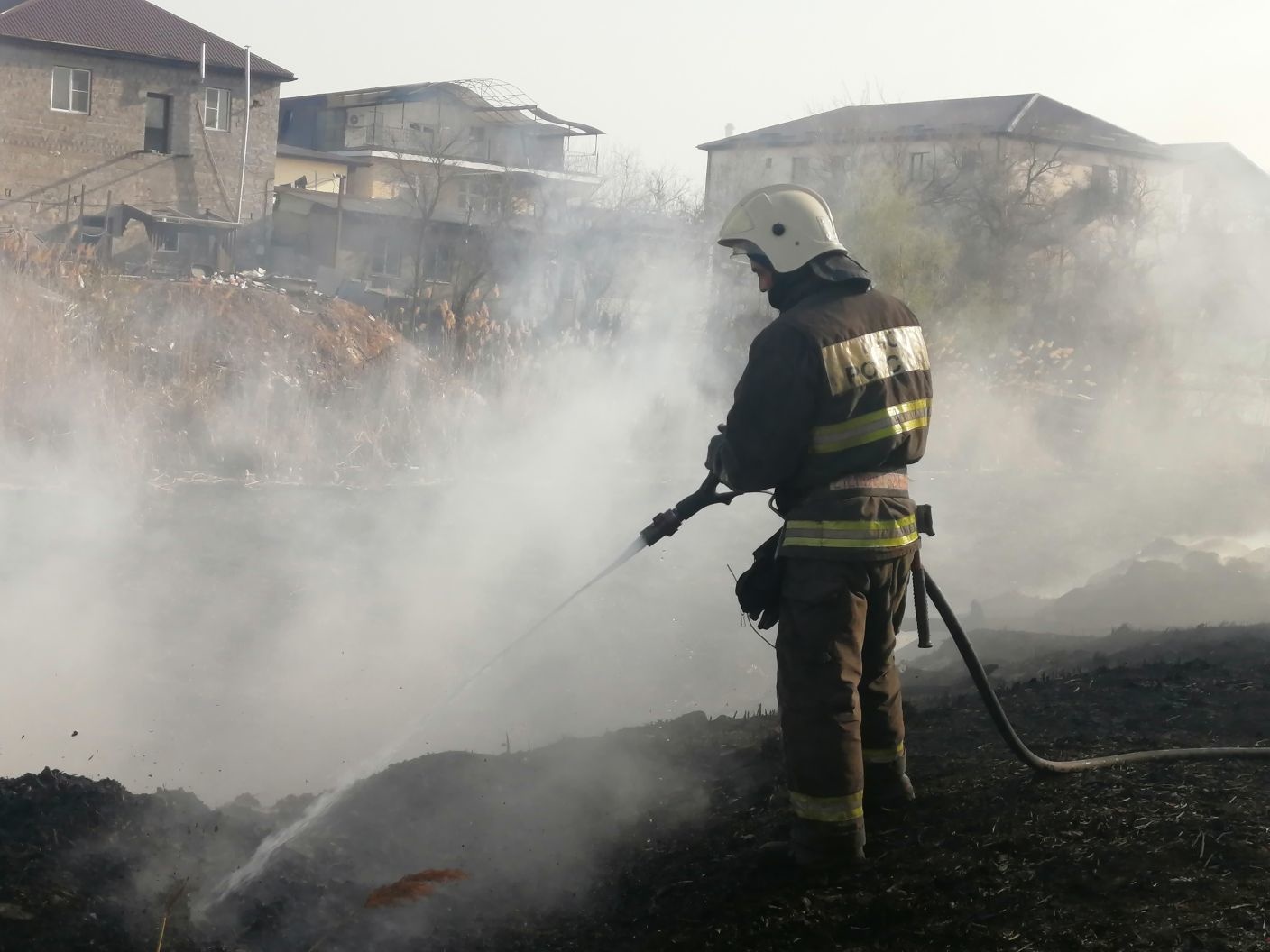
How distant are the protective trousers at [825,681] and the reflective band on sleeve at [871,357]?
56 cm

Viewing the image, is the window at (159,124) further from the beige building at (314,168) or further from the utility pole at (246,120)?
the beige building at (314,168)

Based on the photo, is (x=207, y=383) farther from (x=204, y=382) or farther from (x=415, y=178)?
(x=415, y=178)

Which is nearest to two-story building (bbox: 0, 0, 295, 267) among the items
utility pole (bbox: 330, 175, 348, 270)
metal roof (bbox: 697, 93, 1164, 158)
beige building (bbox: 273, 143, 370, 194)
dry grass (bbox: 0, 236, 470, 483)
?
utility pole (bbox: 330, 175, 348, 270)

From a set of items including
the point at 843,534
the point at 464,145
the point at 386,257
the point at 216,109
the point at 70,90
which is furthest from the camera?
the point at 464,145

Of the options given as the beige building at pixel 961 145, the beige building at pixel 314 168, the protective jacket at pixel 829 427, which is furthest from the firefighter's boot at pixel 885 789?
the beige building at pixel 314 168

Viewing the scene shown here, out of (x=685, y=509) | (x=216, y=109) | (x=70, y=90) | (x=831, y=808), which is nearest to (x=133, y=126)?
(x=70, y=90)

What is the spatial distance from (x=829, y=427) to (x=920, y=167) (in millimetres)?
27089

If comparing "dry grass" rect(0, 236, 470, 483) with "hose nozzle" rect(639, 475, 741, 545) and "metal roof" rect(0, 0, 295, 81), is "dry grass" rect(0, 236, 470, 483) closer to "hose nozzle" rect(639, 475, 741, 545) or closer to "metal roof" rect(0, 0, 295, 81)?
"hose nozzle" rect(639, 475, 741, 545)

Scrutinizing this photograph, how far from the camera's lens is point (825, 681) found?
3.67m

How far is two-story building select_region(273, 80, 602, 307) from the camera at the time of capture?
Answer: 25219 mm

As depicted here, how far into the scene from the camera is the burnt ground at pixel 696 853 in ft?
10.5

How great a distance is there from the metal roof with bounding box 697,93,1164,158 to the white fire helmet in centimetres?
2653

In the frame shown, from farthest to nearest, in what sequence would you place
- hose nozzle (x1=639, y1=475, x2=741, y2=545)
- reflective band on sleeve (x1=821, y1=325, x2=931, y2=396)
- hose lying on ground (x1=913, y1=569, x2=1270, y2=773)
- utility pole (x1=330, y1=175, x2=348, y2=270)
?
1. utility pole (x1=330, y1=175, x2=348, y2=270)
2. hose nozzle (x1=639, y1=475, x2=741, y2=545)
3. hose lying on ground (x1=913, y1=569, x2=1270, y2=773)
4. reflective band on sleeve (x1=821, y1=325, x2=931, y2=396)

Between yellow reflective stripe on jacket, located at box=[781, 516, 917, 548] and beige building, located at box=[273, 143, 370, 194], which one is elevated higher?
beige building, located at box=[273, 143, 370, 194]
